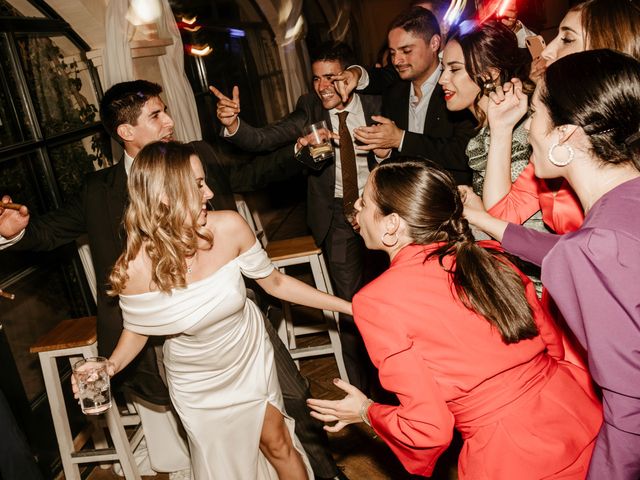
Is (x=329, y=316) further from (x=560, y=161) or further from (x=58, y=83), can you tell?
(x=58, y=83)

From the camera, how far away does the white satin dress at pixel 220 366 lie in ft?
6.03

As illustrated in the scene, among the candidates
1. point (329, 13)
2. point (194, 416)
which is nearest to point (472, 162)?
point (194, 416)

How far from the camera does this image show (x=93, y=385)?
162 cm

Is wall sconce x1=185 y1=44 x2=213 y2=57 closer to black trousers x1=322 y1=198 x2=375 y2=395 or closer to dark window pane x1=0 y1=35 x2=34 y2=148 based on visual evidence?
dark window pane x1=0 y1=35 x2=34 y2=148

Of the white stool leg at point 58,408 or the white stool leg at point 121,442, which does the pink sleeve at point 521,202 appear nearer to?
the white stool leg at point 121,442

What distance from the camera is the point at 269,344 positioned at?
2.10 meters

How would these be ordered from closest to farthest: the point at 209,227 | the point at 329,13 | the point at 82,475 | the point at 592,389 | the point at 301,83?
the point at 592,389 < the point at 209,227 < the point at 82,475 < the point at 301,83 < the point at 329,13

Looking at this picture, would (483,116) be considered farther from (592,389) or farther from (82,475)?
(82,475)

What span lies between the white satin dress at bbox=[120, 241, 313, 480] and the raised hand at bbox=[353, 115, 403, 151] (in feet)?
2.58

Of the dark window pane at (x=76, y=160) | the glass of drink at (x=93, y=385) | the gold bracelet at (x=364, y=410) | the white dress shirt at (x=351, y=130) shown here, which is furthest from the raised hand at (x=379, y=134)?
the dark window pane at (x=76, y=160)

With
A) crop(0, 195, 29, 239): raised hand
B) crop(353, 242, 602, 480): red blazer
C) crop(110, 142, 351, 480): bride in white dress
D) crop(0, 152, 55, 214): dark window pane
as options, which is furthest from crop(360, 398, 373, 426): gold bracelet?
crop(0, 152, 55, 214): dark window pane

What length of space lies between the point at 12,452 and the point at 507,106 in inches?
91.7

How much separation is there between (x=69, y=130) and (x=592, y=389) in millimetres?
3070

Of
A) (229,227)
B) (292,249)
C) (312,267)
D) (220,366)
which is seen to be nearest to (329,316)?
(312,267)
